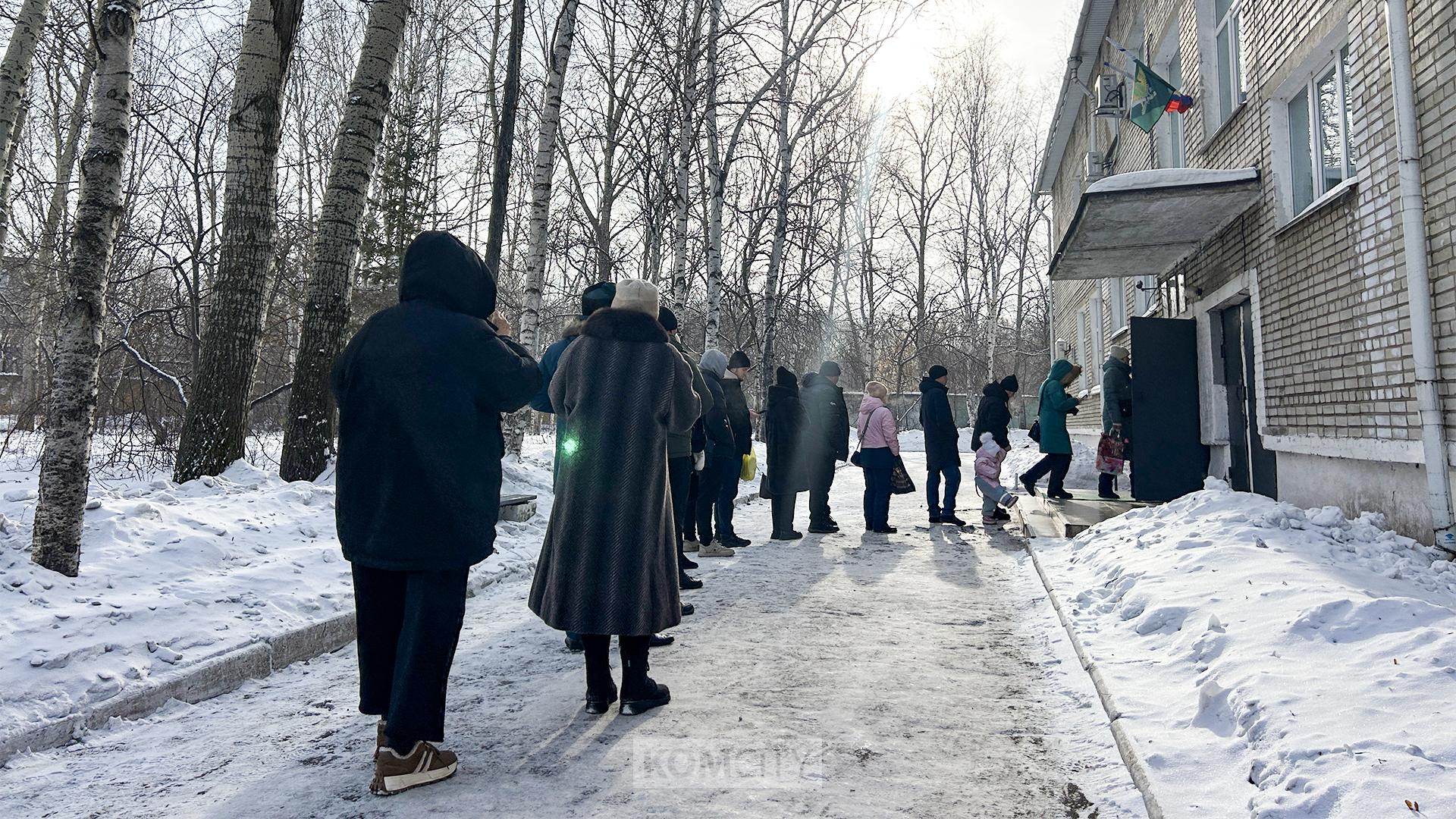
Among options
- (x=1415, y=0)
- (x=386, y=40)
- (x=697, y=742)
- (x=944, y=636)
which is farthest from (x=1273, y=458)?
(x=386, y=40)

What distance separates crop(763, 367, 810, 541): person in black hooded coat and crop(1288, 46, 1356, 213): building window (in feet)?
16.4

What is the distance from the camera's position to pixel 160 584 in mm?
4836

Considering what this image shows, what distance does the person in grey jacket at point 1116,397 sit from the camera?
11141 millimetres

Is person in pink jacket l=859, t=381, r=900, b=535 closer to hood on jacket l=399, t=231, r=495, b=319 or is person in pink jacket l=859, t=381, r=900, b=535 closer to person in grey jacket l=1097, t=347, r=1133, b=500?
person in grey jacket l=1097, t=347, r=1133, b=500

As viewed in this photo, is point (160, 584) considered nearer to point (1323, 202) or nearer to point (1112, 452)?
point (1323, 202)

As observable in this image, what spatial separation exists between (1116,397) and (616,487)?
30.1 feet

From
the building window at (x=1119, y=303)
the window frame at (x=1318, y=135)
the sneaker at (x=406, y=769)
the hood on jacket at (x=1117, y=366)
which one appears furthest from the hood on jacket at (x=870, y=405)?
the building window at (x=1119, y=303)

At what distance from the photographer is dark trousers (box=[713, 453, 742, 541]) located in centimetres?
828

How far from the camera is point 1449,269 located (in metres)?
5.58

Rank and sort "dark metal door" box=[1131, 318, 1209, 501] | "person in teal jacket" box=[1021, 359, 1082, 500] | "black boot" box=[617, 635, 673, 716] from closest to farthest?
1. "black boot" box=[617, 635, 673, 716]
2. "dark metal door" box=[1131, 318, 1209, 501]
3. "person in teal jacket" box=[1021, 359, 1082, 500]

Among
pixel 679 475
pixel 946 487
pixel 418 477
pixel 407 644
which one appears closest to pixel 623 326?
pixel 418 477

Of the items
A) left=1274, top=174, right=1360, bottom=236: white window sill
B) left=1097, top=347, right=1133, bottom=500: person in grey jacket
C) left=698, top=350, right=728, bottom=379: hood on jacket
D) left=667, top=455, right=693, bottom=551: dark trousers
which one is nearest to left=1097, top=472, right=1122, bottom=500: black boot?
left=1097, top=347, right=1133, bottom=500: person in grey jacket

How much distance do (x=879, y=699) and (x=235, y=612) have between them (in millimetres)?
3350

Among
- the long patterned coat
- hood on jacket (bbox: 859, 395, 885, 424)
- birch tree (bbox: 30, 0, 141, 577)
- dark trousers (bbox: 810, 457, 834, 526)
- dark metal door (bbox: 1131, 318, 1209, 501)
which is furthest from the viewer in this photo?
dark metal door (bbox: 1131, 318, 1209, 501)
